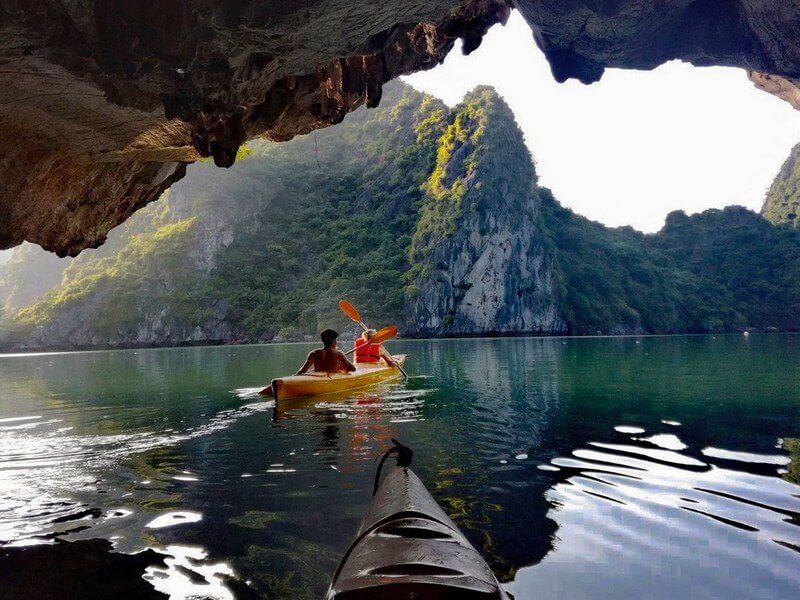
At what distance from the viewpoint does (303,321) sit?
227 ft

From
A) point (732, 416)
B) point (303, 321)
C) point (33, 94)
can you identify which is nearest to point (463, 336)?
point (303, 321)

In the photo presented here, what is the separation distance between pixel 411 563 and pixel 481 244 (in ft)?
220

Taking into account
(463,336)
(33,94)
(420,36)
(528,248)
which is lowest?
(463,336)

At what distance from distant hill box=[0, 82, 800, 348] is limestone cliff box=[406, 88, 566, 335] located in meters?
0.22

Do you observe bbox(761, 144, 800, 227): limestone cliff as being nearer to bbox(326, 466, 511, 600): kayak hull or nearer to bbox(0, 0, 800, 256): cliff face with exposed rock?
bbox(0, 0, 800, 256): cliff face with exposed rock

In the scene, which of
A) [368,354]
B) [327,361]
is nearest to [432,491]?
[327,361]

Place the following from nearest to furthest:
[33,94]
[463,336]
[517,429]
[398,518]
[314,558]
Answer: [398,518]
[314,558]
[33,94]
[517,429]
[463,336]

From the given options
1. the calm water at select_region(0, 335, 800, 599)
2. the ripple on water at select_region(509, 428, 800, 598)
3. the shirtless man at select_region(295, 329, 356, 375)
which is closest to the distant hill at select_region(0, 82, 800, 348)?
the shirtless man at select_region(295, 329, 356, 375)

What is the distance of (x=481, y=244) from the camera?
6781 cm

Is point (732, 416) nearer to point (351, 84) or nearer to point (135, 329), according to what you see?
point (351, 84)

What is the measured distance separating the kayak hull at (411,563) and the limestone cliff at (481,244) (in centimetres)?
6124

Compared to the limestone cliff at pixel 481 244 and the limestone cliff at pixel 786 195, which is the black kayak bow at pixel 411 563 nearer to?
the limestone cliff at pixel 481 244

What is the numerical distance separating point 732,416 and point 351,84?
8382 mm

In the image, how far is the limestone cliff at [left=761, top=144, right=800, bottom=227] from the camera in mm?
85562
